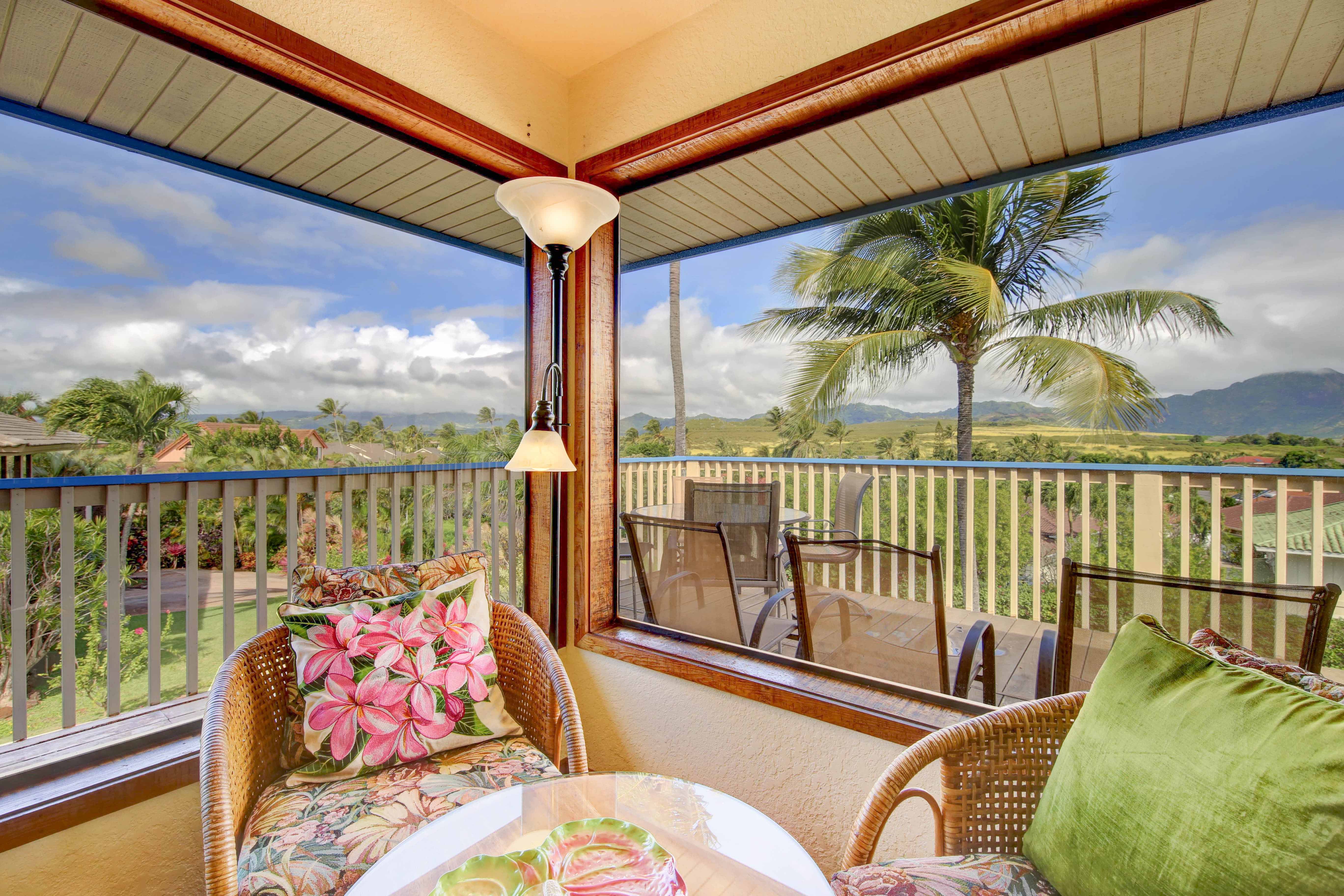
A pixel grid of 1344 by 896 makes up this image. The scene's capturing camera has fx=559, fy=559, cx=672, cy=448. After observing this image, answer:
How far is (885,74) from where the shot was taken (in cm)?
141

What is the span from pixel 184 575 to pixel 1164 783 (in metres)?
2.04

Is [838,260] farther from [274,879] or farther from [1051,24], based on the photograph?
[274,879]

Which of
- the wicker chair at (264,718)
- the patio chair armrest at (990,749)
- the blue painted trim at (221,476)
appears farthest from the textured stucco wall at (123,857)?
the patio chair armrest at (990,749)

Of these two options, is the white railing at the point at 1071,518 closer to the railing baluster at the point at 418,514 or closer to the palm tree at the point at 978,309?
the palm tree at the point at 978,309

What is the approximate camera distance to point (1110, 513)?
1.40 meters

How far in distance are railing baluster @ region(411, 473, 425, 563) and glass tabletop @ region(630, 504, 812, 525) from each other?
Result: 77 centimetres

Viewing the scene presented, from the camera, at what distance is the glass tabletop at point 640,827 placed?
0.81 m

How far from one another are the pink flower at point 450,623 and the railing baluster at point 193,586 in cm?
63

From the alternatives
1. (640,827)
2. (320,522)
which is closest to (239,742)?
(320,522)

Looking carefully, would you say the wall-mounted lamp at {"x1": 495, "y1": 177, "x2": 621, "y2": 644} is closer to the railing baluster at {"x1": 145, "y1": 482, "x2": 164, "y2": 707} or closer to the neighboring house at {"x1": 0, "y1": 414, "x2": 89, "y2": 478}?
the railing baluster at {"x1": 145, "y1": 482, "x2": 164, "y2": 707}

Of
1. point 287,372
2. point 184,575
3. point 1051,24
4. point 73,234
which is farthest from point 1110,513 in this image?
point 73,234

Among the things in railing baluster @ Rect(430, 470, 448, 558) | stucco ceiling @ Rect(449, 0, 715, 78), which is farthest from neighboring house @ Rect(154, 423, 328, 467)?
stucco ceiling @ Rect(449, 0, 715, 78)

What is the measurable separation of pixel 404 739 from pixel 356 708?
0.41ft

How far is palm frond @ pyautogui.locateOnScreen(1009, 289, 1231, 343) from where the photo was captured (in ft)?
4.29
